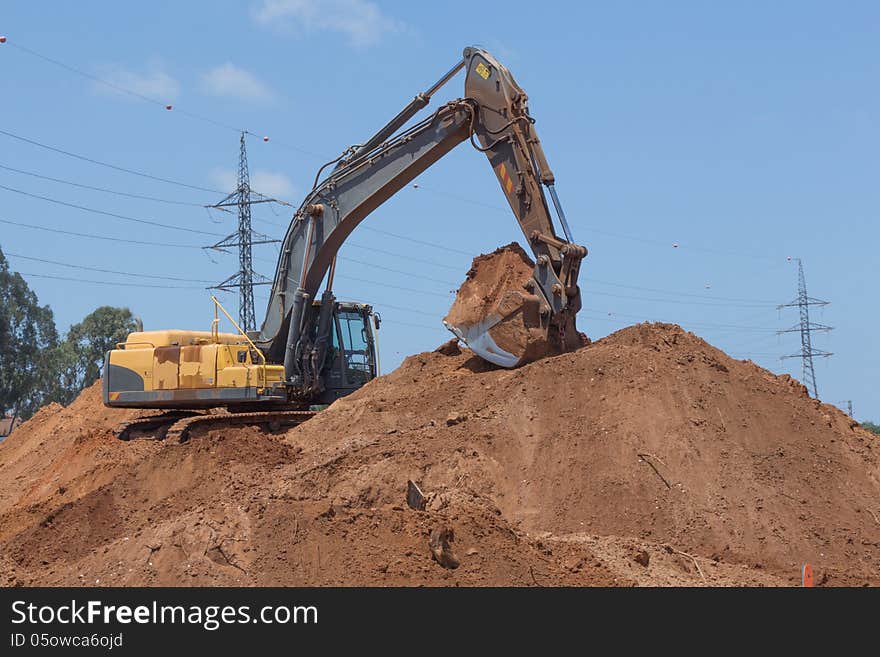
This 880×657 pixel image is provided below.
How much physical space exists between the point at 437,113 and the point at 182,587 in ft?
30.4

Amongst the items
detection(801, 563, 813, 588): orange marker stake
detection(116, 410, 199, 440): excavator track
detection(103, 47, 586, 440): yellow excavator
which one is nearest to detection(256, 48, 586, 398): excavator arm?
detection(103, 47, 586, 440): yellow excavator

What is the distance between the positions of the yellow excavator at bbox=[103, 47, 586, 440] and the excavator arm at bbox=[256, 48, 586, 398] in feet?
0.06

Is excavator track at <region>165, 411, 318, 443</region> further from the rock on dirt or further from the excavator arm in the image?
the rock on dirt

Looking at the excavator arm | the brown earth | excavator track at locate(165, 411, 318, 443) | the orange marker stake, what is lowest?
the orange marker stake

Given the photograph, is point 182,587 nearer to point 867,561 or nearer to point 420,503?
point 420,503

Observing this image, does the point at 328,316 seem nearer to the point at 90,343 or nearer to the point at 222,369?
the point at 222,369

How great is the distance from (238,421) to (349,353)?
2233mm

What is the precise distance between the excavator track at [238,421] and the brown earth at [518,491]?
1707 millimetres

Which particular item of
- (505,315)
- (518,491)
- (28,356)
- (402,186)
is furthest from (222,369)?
(28,356)

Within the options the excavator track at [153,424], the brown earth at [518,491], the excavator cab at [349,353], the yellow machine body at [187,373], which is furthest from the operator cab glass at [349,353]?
the excavator track at [153,424]

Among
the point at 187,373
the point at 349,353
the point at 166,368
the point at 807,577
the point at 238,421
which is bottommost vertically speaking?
the point at 807,577

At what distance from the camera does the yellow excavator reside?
49.7ft

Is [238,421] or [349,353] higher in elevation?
[349,353]

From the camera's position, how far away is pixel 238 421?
17.4 meters
